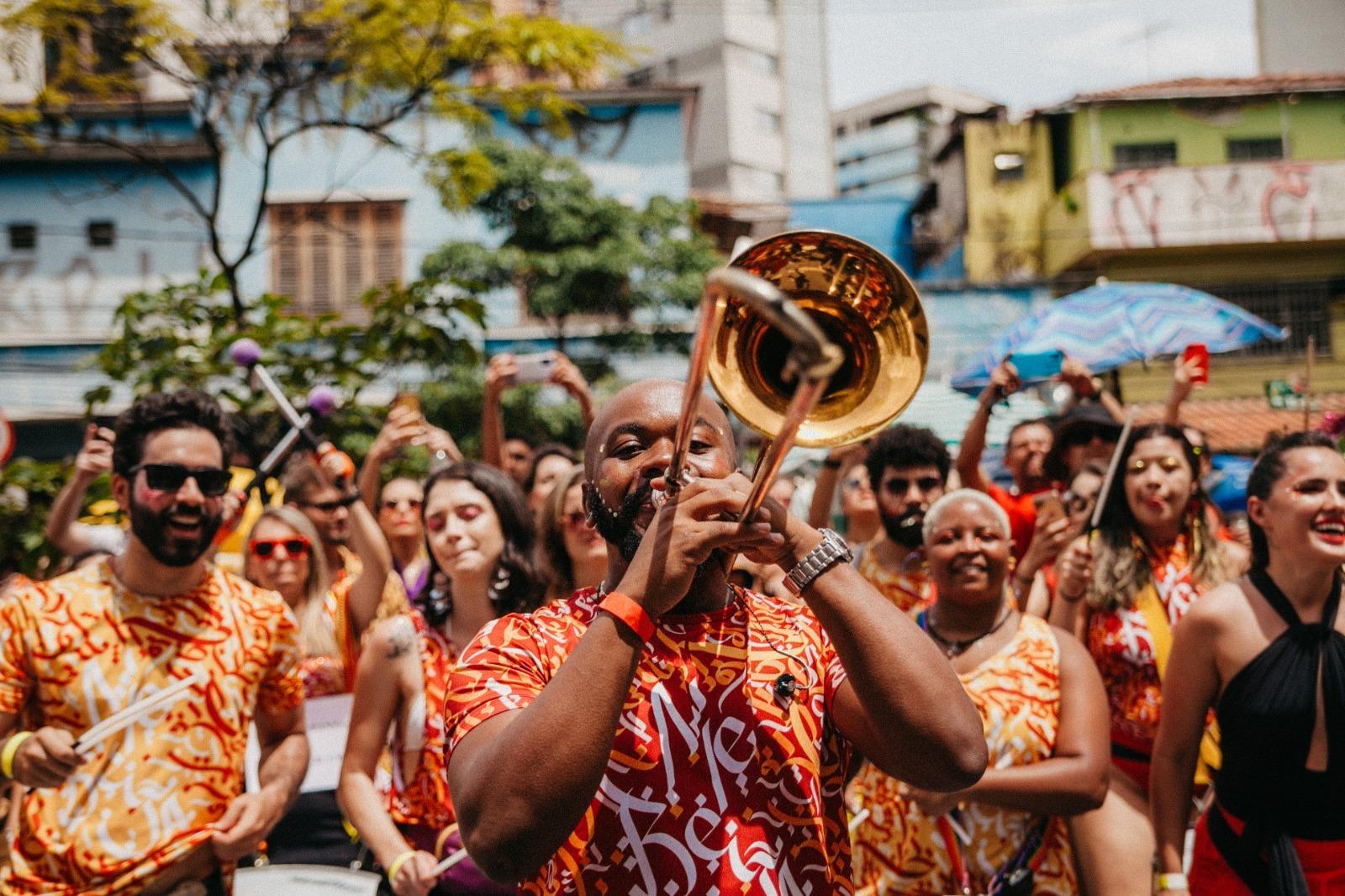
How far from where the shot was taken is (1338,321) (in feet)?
89.0

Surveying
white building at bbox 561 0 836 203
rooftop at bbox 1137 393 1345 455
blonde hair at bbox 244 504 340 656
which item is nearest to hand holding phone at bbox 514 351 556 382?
blonde hair at bbox 244 504 340 656

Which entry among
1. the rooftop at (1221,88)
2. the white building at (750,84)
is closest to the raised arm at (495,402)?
the rooftop at (1221,88)

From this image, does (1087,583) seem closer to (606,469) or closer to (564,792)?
(606,469)

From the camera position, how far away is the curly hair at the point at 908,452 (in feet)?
19.0

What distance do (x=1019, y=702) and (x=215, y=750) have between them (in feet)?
8.70

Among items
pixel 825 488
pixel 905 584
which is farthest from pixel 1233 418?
pixel 905 584

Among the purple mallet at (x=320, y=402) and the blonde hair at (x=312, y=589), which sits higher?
the purple mallet at (x=320, y=402)

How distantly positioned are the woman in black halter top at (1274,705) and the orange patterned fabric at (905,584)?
1.38 meters

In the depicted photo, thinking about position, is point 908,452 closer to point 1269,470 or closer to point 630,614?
point 1269,470

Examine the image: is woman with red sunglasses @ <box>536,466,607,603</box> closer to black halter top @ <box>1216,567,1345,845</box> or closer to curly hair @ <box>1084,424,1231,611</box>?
curly hair @ <box>1084,424,1231,611</box>

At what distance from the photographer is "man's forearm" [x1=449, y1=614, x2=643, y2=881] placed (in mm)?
2051

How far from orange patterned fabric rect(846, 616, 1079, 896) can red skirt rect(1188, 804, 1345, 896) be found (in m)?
0.42

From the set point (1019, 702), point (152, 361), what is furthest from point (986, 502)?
point (152, 361)

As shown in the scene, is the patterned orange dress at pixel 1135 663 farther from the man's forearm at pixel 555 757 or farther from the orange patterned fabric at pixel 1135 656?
the man's forearm at pixel 555 757
